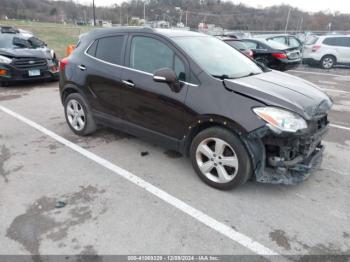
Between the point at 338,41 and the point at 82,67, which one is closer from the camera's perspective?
the point at 82,67

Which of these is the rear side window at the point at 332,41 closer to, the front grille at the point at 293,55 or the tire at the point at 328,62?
the tire at the point at 328,62

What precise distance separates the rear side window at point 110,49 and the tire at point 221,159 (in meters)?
1.69

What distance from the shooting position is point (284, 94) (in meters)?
2.98

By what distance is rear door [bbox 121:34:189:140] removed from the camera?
329 centimetres

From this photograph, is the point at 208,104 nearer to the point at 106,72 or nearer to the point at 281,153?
the point at 281,153

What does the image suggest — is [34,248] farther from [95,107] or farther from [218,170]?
[95,107]

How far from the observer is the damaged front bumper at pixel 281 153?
2.78 m

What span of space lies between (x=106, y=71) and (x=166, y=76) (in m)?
1.25

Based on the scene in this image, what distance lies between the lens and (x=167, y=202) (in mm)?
2979

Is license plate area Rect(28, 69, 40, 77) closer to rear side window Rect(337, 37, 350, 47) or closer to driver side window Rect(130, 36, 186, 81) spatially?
driver side window Rect(130, 36, 186, 81)

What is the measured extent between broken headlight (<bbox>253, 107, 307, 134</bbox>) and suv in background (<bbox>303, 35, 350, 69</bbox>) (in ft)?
41.2

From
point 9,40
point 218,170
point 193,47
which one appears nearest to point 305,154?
point 218,170

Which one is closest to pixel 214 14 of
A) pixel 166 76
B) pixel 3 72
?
A: pixel 3 72

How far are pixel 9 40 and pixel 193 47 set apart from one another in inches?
292
